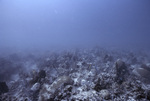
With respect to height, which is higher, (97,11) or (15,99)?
(97,11)

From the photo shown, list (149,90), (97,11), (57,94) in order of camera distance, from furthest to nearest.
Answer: (97,11), (57,94), (149,90)

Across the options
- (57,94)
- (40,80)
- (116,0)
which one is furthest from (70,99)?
(116,0)

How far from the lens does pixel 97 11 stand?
83.0 metres

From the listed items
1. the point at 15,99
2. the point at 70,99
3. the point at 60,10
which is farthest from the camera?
the point at 60,10

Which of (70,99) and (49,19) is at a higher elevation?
(49,19)

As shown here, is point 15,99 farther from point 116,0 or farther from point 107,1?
point 107,1

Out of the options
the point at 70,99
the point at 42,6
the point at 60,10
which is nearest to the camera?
the point at 70,99

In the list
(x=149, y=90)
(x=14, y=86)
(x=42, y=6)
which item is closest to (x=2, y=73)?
(x=14, y=86)

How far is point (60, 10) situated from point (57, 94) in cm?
14074

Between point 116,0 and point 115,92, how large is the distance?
78.0 metres

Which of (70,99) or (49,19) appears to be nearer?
(70,99)

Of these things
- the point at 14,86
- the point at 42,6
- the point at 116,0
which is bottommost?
the point at 14,86

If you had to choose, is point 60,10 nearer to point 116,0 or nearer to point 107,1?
point 107,1

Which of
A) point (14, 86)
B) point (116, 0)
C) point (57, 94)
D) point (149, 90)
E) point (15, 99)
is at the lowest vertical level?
point (14, 86)
